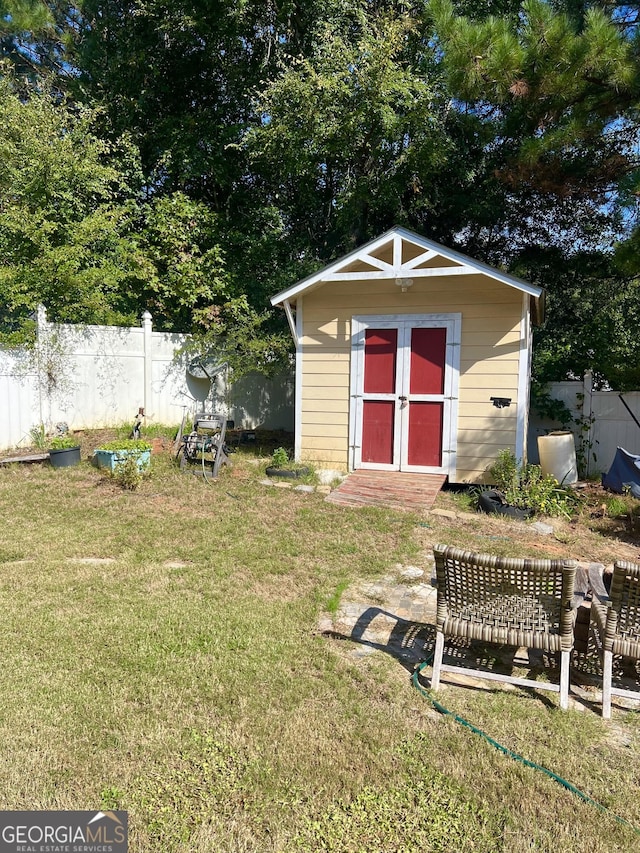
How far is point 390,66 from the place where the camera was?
9.51 m

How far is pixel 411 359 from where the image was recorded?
23.9 ft

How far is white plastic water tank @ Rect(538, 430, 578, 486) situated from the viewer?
695 centimetres

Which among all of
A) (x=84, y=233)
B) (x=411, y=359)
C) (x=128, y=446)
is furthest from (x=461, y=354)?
(x=84, y=233)

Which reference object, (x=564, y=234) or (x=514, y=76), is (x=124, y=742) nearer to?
(x=514, y=76)

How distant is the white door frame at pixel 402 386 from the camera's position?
711cm

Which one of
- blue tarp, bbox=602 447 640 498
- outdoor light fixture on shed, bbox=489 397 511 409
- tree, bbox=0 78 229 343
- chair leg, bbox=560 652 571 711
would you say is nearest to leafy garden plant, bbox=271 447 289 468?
outdoor light fixture on shed, bbox=489 397 511 409

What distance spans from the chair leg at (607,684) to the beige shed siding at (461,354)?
177 inches

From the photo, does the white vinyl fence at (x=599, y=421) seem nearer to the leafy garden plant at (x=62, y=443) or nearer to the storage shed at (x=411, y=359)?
the storage shed at (x=411, y=359)

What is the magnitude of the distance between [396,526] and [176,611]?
2.72m

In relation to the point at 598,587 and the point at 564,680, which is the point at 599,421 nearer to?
the point at 598,587

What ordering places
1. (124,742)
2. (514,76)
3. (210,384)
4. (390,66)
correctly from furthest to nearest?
1. (210,384)
2. (390,66)
3. (514,76)
4. (124,742)

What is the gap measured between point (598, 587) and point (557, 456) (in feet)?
12.3

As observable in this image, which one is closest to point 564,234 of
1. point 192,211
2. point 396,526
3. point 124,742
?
point 192,211

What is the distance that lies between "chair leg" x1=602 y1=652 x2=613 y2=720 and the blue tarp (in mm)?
4398
